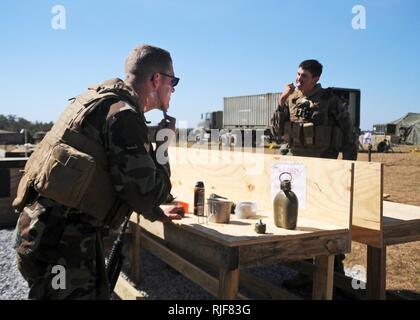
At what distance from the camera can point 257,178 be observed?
3225 millimetres

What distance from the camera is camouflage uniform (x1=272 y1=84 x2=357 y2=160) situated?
438 cm

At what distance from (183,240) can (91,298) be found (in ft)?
2.35

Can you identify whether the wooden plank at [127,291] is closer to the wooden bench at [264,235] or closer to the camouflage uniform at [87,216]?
the wooden bench at [264,235]

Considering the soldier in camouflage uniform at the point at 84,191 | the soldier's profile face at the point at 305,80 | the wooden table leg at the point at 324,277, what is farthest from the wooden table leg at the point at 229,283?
the soldier's profile face at the point at 305,80

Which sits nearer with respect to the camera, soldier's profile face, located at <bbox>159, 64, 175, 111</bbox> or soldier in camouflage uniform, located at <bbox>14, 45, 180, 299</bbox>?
soldier in camouflage uniform, located at <bbox>14, 45, 180, 299</bbox>

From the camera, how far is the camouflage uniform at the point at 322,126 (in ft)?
14.4

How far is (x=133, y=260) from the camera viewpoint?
4254mm

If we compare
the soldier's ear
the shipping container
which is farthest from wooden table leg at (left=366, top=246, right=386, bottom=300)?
the shipping container

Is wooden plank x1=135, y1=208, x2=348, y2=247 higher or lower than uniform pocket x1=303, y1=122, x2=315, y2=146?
lower

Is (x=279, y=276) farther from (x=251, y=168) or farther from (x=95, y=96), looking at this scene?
(x=95, y=96)

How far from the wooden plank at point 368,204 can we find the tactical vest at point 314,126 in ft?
5.49

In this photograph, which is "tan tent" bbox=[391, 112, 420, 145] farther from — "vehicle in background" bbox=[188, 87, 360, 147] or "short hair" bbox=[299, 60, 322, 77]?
"short hair" bbox=[299, 60, 322, 77]

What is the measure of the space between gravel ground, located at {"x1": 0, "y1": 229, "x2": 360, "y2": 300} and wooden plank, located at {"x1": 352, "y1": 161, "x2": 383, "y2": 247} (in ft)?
4.87
